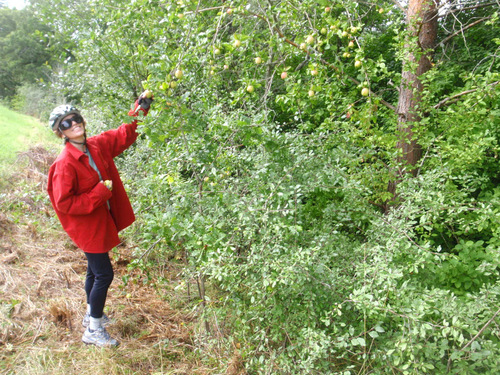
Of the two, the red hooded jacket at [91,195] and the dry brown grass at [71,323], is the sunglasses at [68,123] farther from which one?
the dry brown grass at [71,323]

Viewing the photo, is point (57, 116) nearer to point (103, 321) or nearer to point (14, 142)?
point (103, 321)

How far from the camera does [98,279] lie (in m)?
2.42

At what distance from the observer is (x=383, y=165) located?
2.68 meters

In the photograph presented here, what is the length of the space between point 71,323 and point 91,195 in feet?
4.29

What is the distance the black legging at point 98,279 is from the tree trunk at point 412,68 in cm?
228

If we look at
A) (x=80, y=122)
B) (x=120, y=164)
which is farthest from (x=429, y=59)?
(x=120, y=164)

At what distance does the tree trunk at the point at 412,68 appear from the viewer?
2.58 metres

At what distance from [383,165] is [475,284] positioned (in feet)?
3.99

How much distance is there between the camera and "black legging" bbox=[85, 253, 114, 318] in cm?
236

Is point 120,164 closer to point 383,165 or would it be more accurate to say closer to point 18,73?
point 383,165

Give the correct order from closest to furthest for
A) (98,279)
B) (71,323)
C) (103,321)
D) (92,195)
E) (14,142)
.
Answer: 1. (92,195)
2. (98,279)
3. (103,321)
4. (71,323)
5. (14,142)

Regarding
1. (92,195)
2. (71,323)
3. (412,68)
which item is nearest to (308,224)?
(412,68)

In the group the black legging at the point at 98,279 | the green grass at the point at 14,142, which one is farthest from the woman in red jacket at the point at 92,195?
the green grass at the point at 14,142

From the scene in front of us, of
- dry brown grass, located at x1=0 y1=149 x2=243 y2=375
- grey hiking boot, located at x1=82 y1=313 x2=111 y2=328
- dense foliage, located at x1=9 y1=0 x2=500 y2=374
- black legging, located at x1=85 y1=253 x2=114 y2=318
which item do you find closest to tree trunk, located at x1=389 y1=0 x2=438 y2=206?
dense foliage, located at x1=9 y1=0 x2=500 y2=374
